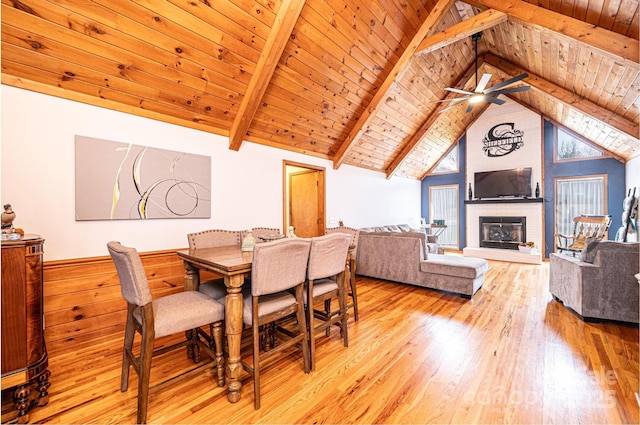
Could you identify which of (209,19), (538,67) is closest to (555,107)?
(538,67)

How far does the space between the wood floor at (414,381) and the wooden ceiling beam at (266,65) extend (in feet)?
8.74

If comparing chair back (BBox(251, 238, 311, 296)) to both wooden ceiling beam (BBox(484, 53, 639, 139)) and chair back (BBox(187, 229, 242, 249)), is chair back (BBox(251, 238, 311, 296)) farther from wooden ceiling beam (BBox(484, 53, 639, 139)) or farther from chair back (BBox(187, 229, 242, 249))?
wooden ceiling beam (BBox(484, 53, 639, 139))

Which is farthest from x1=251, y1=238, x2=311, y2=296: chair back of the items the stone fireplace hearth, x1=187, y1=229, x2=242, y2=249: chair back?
the stone fireplace hearth

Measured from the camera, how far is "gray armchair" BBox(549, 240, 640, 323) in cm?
271

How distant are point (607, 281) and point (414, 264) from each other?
2.07m

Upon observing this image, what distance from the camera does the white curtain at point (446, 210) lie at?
800 centimetres

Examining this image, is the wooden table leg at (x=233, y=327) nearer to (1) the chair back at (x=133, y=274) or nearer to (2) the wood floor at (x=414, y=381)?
(2) the wood floor at (x=414, y=381)

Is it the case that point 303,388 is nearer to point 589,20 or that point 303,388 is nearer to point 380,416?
point 380,416

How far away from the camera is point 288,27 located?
2.74 meters

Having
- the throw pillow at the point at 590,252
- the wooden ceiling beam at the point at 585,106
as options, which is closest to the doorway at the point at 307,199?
the throw pillow at the point at 590,252

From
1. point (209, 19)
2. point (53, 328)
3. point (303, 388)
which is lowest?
point (303, 388)

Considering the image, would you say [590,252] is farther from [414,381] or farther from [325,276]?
[325,276]

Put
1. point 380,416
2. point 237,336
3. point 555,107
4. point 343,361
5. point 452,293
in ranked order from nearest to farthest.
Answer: point 380,416 < point 237,336 < point 343,361 < point 452,293 < point 555,107

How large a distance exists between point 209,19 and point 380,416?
350 cm
